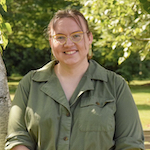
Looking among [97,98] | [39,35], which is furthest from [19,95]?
[39,35]

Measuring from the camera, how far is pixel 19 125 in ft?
7.86

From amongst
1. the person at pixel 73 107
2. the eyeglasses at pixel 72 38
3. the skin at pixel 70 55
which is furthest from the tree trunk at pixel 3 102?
the eyeglasses at pixel 72 38

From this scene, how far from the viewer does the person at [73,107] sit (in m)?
2.32

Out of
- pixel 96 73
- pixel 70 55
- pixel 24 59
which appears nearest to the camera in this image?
pixel 70 55

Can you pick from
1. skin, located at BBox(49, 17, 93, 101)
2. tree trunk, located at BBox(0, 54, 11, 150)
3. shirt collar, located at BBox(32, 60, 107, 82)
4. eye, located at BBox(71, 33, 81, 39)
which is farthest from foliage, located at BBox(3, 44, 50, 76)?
eye, located at BBox(71, 33, 81, 39)

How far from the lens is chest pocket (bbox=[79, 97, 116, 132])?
2303 millimetres

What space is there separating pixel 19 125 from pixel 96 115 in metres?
0.56

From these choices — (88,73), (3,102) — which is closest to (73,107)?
(88,73)

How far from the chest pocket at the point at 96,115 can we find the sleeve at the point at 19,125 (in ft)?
1.34

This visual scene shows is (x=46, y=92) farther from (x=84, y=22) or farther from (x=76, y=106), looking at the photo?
(x=84, y=22)

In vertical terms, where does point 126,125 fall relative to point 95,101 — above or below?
below

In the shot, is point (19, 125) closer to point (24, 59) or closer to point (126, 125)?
point (126, 125)

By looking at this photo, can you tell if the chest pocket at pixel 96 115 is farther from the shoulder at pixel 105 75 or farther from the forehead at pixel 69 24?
the forehead at pixel 69 24

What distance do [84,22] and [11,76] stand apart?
2797cm
